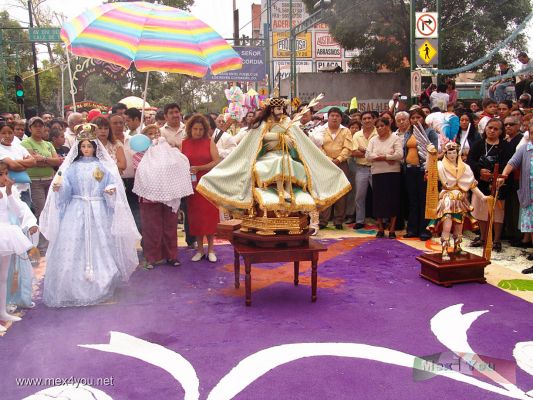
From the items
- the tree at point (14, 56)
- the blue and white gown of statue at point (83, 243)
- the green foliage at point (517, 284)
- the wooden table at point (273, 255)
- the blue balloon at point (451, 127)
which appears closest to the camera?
the wooden table at point (273, 255)

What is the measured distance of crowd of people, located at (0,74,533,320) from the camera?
5.38 m

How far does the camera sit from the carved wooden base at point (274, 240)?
519 cm

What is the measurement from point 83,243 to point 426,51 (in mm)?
8408

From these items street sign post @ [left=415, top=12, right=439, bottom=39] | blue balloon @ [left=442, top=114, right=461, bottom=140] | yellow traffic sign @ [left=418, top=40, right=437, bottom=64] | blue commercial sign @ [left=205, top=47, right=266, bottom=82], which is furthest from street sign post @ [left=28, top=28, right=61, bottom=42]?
blue balloon @ [left=442, top=114, right=461, bottom=140]

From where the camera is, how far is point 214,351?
4.21m

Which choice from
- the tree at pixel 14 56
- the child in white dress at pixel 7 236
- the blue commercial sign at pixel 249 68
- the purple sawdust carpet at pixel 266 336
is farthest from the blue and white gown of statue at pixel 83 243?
the tree at pixel 14 56

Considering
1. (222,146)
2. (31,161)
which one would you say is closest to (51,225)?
(31,161)

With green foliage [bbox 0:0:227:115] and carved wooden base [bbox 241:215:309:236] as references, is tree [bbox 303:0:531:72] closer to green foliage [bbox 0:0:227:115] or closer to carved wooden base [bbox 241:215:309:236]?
green foliage [bbox 0:0:227:115]

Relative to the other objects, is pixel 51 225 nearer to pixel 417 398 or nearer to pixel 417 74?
pixel 417 398

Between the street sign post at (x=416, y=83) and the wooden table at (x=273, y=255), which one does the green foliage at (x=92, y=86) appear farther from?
the wooden table at (x=273, y=255)

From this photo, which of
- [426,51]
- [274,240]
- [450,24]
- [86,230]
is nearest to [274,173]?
[274,240]

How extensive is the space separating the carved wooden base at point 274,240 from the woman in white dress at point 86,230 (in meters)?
1.29

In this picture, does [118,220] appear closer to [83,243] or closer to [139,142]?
[83,243]

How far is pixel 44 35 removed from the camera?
728 inches
